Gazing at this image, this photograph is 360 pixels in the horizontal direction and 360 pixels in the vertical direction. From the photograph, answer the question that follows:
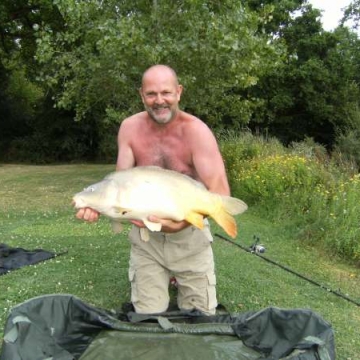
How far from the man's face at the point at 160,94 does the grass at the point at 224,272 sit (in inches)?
69.8

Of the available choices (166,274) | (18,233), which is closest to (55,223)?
(18,233)

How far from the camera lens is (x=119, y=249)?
594cm

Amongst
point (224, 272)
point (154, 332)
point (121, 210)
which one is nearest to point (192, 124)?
point (121, 210)

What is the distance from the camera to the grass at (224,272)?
14.2 feet

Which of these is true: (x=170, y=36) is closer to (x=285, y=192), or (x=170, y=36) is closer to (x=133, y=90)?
(x=133, y=90)

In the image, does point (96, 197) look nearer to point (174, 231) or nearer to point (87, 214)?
point (87, 214)

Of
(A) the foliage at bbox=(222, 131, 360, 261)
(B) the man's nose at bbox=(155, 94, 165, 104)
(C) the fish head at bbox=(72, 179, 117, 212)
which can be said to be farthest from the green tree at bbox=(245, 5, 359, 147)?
(C) the fish head at bbox=(72, 179, 117, 212)

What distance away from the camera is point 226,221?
2916 millimetres

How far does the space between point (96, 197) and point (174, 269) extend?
3.86ft

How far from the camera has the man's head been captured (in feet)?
10.7

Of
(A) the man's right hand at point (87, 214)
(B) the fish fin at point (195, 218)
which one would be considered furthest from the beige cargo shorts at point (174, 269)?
(A) the man's right hand at point (87, 214)

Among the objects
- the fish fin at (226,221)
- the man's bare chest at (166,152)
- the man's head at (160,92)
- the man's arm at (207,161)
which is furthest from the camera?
the man's bare chest at (166,152)

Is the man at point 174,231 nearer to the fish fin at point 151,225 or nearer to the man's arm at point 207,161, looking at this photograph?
the man's arm at point 207,161

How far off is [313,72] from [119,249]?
18.0m
